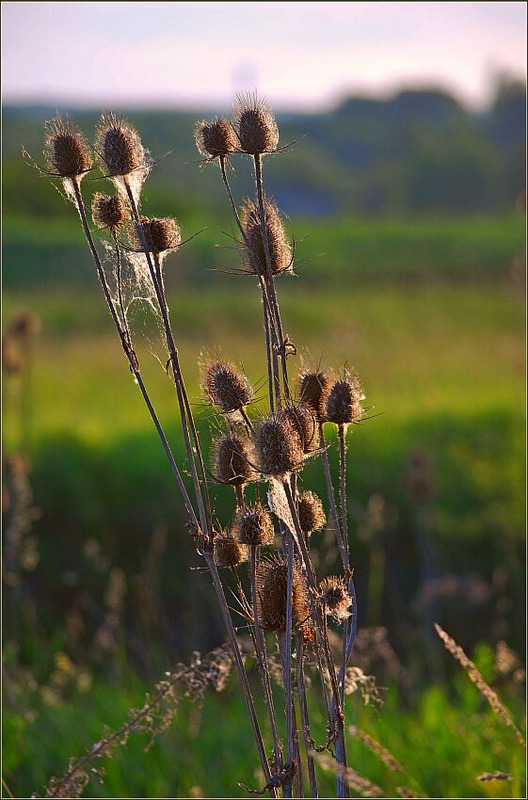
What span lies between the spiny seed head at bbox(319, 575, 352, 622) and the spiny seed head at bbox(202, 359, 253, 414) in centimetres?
32

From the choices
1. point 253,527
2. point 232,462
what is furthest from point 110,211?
point 253,527

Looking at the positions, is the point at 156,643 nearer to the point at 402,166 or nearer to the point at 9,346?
the point at 9,346

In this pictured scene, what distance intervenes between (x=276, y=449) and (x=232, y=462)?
0.17m

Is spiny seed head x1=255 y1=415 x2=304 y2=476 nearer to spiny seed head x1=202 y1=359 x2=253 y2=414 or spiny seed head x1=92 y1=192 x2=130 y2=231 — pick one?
spiny seed head x1=202 y1=359 x2=253 y2=414

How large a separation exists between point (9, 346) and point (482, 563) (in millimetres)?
3023

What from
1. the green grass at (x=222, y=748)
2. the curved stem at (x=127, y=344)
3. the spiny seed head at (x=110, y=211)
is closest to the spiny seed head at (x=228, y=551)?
the curved stem at (x=127, y=344)

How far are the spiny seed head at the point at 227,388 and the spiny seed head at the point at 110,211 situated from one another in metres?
0.29

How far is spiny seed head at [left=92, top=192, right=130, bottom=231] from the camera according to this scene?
1.58m

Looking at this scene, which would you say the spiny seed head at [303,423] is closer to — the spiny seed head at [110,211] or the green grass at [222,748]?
the spiny seed head at [110,211]

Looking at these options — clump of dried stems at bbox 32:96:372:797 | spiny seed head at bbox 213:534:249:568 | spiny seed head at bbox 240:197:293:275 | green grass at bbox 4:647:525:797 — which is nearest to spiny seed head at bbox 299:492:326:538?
clump of dried stems at bbox 32:96:372:797

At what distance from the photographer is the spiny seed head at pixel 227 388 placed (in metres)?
1.54

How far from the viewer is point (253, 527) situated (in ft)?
4.88

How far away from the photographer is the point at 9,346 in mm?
4359

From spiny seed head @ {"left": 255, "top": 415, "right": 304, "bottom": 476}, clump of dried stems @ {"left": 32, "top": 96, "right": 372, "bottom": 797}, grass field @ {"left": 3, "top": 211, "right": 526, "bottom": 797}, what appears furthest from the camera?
grass field @ {"left": 3, "top": 211, "right": 526, "bottom": 797}
